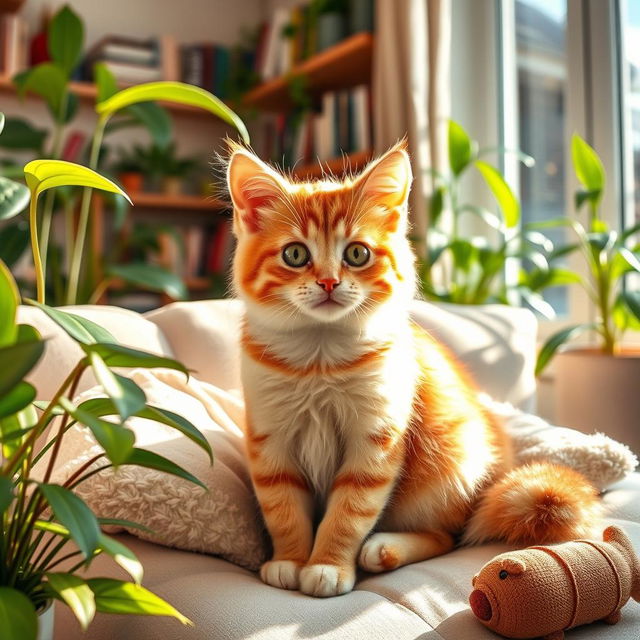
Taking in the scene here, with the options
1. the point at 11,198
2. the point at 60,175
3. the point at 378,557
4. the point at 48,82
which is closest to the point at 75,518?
the point at 11,198

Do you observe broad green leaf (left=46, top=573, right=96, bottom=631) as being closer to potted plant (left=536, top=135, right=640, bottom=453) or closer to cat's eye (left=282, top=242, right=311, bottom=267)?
cat's eye (left=282, top=242, right=311, bottom=267)

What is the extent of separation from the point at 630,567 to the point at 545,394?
1605 mm

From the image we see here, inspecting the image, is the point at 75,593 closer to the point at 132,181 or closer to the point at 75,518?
the point at 75,518

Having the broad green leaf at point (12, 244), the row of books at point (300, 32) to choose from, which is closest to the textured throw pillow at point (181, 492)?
the broad green leaf at point (12, 244)

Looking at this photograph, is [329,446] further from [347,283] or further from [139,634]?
[139,634]

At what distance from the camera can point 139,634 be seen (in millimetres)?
826

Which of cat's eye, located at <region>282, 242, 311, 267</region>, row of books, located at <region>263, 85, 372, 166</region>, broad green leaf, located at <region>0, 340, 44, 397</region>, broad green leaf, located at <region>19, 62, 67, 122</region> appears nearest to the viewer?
broad green leaf, located at <region>0, 340, 44, 397</region>

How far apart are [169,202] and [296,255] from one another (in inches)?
99.0

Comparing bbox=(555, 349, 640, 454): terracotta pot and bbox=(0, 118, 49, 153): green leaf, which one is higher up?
bbox=(0, 118, 49, 153): green leaf

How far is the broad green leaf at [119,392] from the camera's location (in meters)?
0.52

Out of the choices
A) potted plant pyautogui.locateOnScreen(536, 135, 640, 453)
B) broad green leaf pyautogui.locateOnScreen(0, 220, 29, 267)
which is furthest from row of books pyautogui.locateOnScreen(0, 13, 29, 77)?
potted plant pyautogui.locateOnScreen(536, 135, 640, 453)

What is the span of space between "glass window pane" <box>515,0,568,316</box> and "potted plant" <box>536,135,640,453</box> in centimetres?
55

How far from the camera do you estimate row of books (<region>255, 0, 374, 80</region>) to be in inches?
113

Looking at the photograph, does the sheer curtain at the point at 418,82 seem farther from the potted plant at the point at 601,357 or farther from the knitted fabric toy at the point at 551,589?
the knitted fabric toy at the point at 551,589
